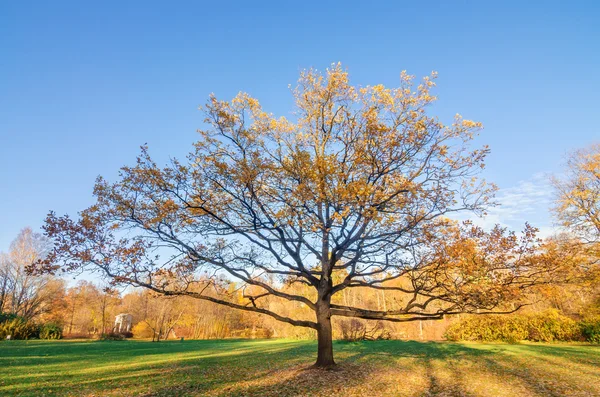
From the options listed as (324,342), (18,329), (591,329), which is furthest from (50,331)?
(591,329)

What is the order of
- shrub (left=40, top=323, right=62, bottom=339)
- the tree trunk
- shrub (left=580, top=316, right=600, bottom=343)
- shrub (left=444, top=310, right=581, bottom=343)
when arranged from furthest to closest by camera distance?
shrub (left=40, top=323, right=62, bottom=339) → shrub (left=444, top=310, right=581, bottom=343) → shrub (left=580, top=316, right=600, bottom=343) → the tree trunk

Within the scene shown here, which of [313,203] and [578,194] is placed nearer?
[313,203]

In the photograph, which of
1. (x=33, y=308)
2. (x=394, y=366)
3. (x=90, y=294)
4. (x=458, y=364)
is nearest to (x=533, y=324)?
(x=458, y=364)

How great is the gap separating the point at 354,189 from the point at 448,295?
4708 mm

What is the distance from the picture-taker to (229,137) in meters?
10.3

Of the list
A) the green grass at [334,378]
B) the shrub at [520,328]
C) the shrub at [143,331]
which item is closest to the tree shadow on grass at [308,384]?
the green grass at [334,378]

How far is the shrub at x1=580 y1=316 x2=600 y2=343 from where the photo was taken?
17.9 metres

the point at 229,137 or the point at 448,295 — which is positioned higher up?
the point at 229,137

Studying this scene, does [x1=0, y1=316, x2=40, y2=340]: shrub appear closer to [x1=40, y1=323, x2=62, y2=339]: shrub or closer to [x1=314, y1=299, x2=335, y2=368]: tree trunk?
[x1=40, y1=323, x2=62, y2=339]: shrub

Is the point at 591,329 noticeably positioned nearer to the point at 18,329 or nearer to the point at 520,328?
the point at 520,328

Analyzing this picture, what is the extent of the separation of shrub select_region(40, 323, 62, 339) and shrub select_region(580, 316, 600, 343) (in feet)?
143

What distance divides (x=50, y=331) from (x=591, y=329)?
44037 mm

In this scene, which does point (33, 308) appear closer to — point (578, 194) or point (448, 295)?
point (448, 295)

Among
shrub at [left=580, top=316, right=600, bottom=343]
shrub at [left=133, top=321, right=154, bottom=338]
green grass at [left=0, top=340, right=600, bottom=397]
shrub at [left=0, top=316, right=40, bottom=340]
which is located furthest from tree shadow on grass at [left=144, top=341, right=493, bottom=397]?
shrub at [left=133, top=321, right=154, bottom=338]
